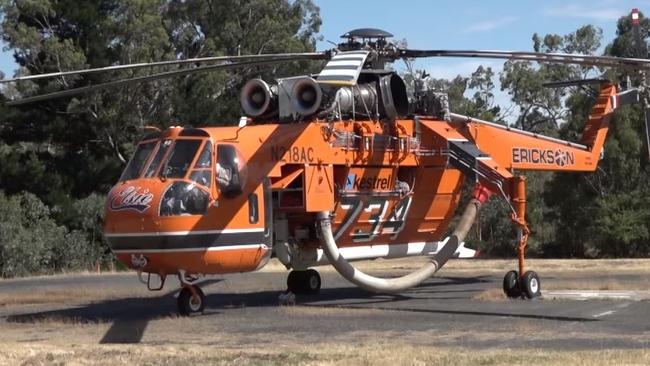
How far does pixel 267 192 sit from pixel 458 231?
425 centimetres

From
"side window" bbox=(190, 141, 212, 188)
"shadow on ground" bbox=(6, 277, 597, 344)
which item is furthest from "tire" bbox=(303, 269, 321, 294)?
"side window" bbox=(190, 141, 212, 188)

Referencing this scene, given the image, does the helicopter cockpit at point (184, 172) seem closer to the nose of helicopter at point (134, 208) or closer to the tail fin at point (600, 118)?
the nose of helicopter at point (134, 208)

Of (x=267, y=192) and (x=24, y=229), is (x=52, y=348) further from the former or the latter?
(x=24, y=229)

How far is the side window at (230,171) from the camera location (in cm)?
1678

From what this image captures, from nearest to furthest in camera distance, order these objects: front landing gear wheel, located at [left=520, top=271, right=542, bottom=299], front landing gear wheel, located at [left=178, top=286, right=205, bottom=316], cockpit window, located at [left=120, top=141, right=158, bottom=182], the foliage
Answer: cockpit window, located at [left=120, top=141, right=158, bottom=182], front landing gear wheel, located at [left=178, top=286, right=205, bottom=316], front landing gear wheel, located at [left=520, top=271, right=542, bottom=299], the foliage

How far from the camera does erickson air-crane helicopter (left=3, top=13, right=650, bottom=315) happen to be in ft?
53.6

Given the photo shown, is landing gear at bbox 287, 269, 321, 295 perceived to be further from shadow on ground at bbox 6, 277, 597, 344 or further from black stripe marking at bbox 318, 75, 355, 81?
black stripe marking at bbox 318, 75, 355, 81

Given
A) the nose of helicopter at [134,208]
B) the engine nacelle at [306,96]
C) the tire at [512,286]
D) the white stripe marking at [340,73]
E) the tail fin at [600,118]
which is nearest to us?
the white stripe marking at [340,73]

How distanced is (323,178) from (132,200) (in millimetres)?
3822

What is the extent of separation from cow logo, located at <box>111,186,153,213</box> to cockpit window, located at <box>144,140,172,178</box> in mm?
392

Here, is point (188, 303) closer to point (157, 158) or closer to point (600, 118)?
point (157, 158)

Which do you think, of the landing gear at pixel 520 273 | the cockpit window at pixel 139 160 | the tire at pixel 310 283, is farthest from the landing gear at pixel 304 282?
the cockpit window at pixel 139 160

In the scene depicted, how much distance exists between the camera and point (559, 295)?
1939 centimetres

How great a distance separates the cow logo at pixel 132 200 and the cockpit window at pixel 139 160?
0.51 metres
